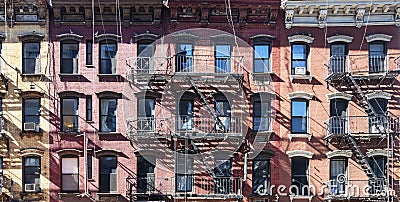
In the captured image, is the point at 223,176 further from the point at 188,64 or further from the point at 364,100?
the point at 364,100

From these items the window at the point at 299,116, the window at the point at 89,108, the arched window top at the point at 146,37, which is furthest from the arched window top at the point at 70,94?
the window at the point at 299,116

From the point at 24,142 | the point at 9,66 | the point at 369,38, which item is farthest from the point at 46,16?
the point at 369,38

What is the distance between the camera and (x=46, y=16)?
2409 centimetres

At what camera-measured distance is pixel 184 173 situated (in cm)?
2380

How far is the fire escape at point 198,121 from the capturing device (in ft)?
76.8

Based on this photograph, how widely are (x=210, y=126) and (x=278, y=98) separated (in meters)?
3.23

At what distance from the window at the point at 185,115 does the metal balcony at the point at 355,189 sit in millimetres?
6387

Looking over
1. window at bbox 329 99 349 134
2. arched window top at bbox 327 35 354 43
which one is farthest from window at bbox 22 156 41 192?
arched window top at bbox 327 35 354 43

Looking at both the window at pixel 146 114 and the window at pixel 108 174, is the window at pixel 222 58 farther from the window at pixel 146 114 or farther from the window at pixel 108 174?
the window at pixel 108 174

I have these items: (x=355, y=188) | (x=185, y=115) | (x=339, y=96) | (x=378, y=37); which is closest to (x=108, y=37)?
(x=185, y=115)

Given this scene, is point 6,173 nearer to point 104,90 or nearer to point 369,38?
point 104,90

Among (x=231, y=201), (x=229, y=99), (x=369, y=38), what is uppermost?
(x=369, y=38)

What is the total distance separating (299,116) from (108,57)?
28.5 feet

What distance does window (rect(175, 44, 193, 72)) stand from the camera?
24.2m
